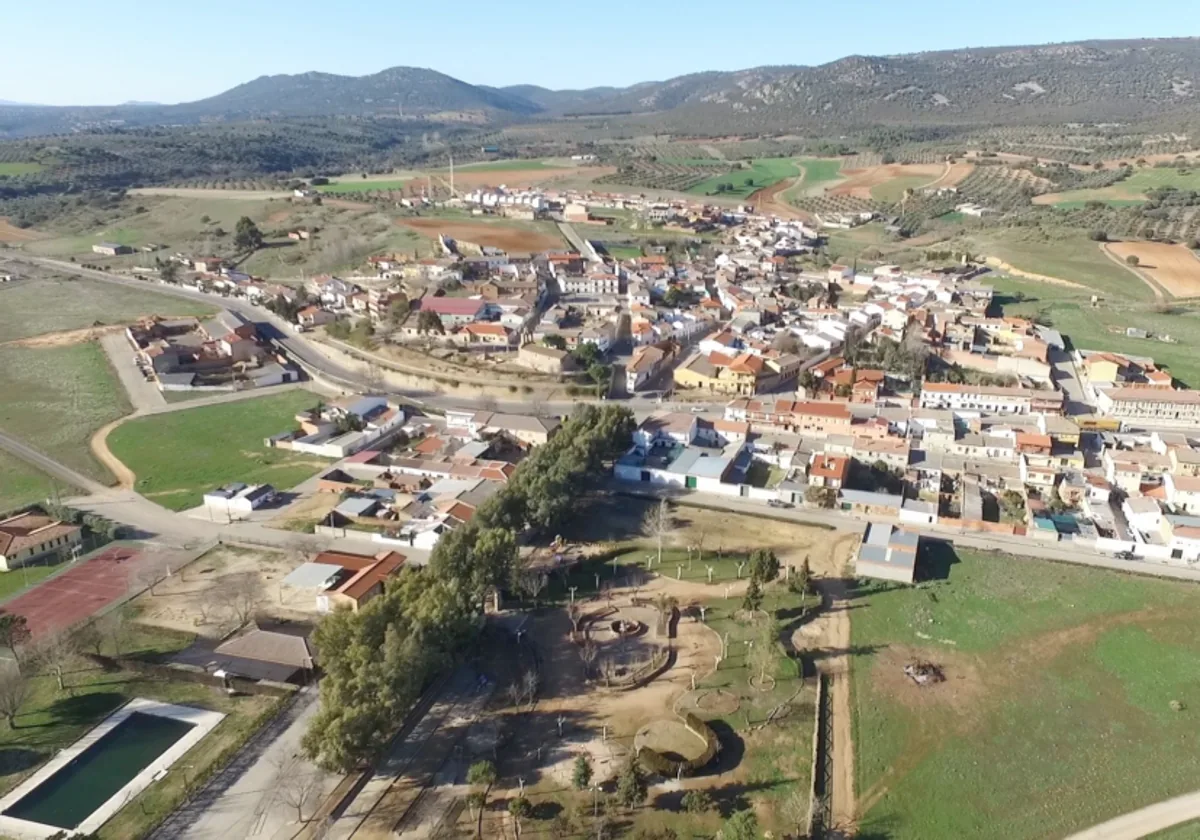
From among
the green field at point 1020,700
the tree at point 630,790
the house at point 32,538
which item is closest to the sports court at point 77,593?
the house at point 32,538

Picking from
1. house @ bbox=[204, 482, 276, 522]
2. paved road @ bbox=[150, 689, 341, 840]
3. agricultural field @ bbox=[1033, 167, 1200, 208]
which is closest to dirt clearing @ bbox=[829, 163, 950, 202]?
agricultural field @ bbox=[1033, 167, 1200, 208]

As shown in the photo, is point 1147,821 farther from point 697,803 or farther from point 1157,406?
point 1157,406

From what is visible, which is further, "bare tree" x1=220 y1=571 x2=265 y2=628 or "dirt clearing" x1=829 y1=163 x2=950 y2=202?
"dirt clearing" x1=829 y1=163 x2=950 y2=202

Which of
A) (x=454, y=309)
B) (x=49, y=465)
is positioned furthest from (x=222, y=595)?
(x=454, y=309)

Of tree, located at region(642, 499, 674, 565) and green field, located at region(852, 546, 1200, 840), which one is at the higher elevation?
tree, located at region(642, 499, 674, 565)

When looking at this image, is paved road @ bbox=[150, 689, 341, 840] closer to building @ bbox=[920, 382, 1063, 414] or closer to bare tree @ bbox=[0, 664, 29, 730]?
bare tree @ bbox=[0, 664, 29, 730]

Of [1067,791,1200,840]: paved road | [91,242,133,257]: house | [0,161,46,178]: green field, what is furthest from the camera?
[0,161,46,178]: green field
